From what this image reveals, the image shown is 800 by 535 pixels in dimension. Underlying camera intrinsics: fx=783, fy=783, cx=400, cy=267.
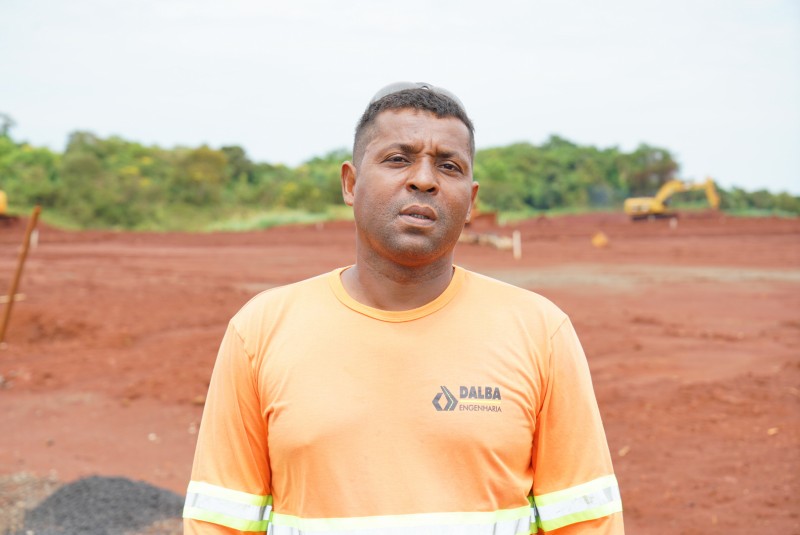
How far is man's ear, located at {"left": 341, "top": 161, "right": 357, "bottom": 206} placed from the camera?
1927 millimetres

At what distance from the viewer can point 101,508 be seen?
A: 16.5ft

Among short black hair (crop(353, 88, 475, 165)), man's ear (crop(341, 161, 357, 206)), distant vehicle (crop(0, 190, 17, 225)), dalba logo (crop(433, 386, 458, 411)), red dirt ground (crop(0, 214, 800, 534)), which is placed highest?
short black hair (crop(353, 88, 475, 165))

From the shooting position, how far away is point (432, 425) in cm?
163

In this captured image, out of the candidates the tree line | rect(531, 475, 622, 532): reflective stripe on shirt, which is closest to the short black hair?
rect(531, 475, 622, 532): reflective stripe on shirt

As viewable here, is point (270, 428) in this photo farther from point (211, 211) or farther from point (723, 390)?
point (211, 211)

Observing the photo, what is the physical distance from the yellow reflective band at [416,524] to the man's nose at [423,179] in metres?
0.70

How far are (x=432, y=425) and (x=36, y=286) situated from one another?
1461 centimetres

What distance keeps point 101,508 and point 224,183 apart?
4733cm

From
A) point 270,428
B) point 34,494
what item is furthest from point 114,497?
point 270,428

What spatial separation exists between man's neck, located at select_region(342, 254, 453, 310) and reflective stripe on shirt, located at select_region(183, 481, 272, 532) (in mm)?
505

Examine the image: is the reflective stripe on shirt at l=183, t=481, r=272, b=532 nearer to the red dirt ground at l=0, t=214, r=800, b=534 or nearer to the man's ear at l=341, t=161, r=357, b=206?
the man's ear at l=341, t=161, r=357, b=206

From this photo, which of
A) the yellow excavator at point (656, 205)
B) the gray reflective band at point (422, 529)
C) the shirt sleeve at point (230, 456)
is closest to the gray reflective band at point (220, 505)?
the shirt sleeve at point (230, 456)

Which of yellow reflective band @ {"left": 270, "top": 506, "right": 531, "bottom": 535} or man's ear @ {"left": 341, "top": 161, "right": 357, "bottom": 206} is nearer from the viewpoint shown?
yellow reflective band @ {"left": 270, "top": 506, "right": 531, "bottom": 535}

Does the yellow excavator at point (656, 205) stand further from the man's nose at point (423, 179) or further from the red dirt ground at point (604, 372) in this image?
the man's nose at point (423, 179)
